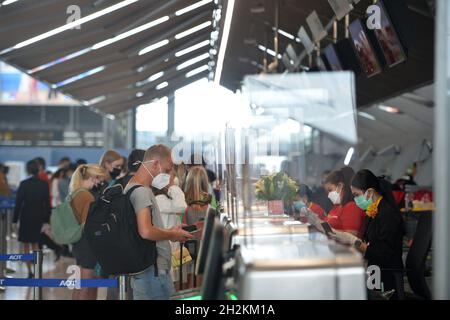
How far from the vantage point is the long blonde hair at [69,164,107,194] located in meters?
7.34

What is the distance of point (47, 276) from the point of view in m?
10.9

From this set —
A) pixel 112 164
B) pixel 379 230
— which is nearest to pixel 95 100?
pixel 112 164

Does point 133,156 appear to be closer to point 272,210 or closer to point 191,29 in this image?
point 272,210

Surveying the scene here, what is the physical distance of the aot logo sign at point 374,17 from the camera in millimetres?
7678

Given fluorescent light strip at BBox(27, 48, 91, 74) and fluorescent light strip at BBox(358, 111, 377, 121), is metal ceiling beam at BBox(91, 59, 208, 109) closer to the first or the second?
fluorescent light strip at BBox(27, 48, 91, 74)

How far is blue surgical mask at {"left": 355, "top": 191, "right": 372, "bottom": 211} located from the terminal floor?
11.1ft

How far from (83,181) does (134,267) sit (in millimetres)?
2531

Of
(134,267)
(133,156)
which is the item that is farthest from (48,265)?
(134,267)

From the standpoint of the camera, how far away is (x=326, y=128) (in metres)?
19.2

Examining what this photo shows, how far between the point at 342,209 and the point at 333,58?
4.16 m

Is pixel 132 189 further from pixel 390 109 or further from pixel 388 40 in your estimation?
pixel 390 109

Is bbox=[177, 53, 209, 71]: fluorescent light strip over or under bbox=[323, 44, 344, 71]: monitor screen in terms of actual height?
over

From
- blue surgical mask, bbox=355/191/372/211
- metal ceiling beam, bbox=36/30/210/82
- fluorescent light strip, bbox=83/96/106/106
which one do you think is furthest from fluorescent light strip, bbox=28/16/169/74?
fluorescent light strip, bbox=83/96/106/106

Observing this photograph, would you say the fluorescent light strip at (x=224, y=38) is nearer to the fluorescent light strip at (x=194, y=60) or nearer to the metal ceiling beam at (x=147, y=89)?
the metal ceiling beam at (x=147, y=89)
